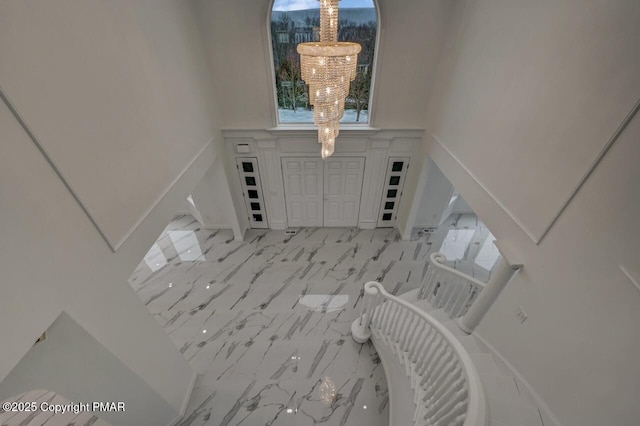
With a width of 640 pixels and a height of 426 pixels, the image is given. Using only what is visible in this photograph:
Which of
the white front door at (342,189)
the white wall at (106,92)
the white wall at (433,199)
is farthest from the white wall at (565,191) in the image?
the white wall at (106,92)

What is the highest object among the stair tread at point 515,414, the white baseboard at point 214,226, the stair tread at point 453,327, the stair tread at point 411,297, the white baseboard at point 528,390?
the stair tread at point 515,414

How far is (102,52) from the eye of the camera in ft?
6.73

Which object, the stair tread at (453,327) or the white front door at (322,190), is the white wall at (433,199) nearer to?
the white front door at (322,190)

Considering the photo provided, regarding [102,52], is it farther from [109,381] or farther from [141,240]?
[109,381]

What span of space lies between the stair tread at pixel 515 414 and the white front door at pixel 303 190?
13.8 ft

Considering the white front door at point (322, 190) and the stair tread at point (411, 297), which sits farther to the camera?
the white front door at point (322, 190)

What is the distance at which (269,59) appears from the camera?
159 inches

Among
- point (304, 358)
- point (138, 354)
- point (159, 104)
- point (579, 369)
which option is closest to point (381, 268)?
point (304, 358)

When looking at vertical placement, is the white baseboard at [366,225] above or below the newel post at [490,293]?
below

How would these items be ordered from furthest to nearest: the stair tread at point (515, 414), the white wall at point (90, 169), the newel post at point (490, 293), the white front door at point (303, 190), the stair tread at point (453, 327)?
the white front door at point (303, 190)
the stair tread at point (453, 327)
the newel post at point (490, 293)
the stair tread at point (515, 414)
the white wall at point (90, 169)

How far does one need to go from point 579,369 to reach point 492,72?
287 centimetres

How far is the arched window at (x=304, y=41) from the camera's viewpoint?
3871 millimetres

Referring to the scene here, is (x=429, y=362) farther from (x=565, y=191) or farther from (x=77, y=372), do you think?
(x=77, y=372)

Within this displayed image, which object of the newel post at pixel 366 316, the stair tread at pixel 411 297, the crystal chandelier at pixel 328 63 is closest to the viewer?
the crystal chandelier at pixel 328 63
